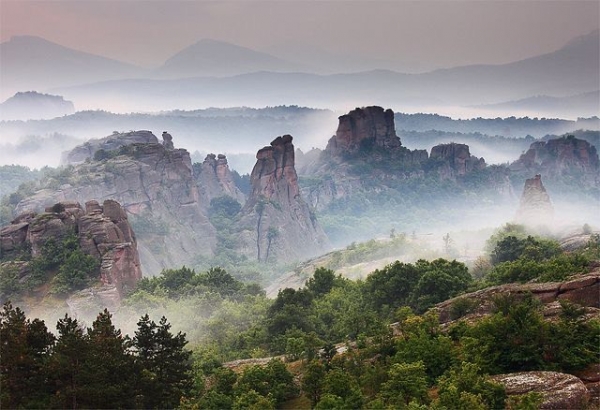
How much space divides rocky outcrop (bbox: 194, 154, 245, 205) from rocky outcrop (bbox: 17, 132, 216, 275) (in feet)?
83.3

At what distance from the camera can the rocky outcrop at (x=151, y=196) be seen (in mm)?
117188

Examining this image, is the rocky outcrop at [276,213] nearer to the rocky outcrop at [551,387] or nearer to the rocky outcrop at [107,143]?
the rocky outcrop at [107,143]

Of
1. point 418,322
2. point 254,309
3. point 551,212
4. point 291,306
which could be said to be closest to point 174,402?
point 418,322

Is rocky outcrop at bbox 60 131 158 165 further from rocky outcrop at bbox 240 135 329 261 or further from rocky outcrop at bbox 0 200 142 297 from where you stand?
rocky outcrop at bbox 0 200 142 297

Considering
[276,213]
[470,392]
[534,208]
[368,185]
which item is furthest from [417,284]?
[368,185]

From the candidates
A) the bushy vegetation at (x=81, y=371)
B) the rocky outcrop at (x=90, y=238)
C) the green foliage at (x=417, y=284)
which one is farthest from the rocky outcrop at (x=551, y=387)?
the rocky outcrop at (x=90, y=238)

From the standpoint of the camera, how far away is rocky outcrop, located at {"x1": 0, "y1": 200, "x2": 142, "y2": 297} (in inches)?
2689

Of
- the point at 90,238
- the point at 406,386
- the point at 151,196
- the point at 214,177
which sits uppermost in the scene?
the point at 214,177

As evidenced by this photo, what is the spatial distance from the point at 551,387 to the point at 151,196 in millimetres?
116593

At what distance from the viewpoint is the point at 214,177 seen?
175500 millimetres

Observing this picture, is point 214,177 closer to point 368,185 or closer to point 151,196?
point 151,196

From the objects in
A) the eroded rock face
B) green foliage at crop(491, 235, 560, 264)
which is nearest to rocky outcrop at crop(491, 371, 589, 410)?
green foliage at crop(491, 235, 560, 264)

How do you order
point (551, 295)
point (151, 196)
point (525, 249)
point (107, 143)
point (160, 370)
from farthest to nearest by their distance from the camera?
point (107, 143)
point (151, 196)
point (525, 249)
point (551, 295)
point (160, 370)

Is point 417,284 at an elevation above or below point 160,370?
below
